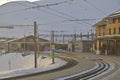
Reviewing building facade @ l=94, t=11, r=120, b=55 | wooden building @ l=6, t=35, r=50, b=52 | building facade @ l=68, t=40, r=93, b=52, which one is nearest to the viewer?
building facade @ l=94, t=11, r=120, b=55

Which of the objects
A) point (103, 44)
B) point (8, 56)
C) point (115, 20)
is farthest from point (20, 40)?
point (115, 20)

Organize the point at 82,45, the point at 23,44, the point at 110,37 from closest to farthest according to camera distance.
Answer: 1. the point at 110,37
2. the point at 82,45
3. the point at 23,44

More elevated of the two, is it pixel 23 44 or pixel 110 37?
pixel 110 37

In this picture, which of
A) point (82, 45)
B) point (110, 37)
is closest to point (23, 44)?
point (82, 45)

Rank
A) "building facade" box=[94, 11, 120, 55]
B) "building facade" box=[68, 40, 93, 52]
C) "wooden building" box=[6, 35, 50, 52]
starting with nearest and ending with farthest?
"building facade" box=[94, 11, 120, 55] < "building facade" box=[68, 40, 93, 52] < "wooden building" box=[6, 35, 50, 52]

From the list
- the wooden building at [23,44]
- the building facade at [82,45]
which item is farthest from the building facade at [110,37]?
the wooden building at [23,44]

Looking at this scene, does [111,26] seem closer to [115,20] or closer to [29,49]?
[115,20]

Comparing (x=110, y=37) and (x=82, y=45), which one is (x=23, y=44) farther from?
(x=110, y=37)

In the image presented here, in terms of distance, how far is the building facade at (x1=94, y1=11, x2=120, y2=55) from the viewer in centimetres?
5934

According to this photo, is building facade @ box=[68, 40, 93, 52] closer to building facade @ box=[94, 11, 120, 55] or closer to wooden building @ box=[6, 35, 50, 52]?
building facade @ box=[94, 11, 120, 55]

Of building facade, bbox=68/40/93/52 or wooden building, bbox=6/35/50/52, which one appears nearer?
building facade, bbox=68/40/93/52

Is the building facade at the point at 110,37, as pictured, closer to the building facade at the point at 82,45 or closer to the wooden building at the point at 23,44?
the building facade at the point at 82,45

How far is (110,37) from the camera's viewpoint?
197ft

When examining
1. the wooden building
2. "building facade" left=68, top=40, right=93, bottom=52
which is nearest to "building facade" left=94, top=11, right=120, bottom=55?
"building facade" left=68, top=40, right=93, bottom=52
